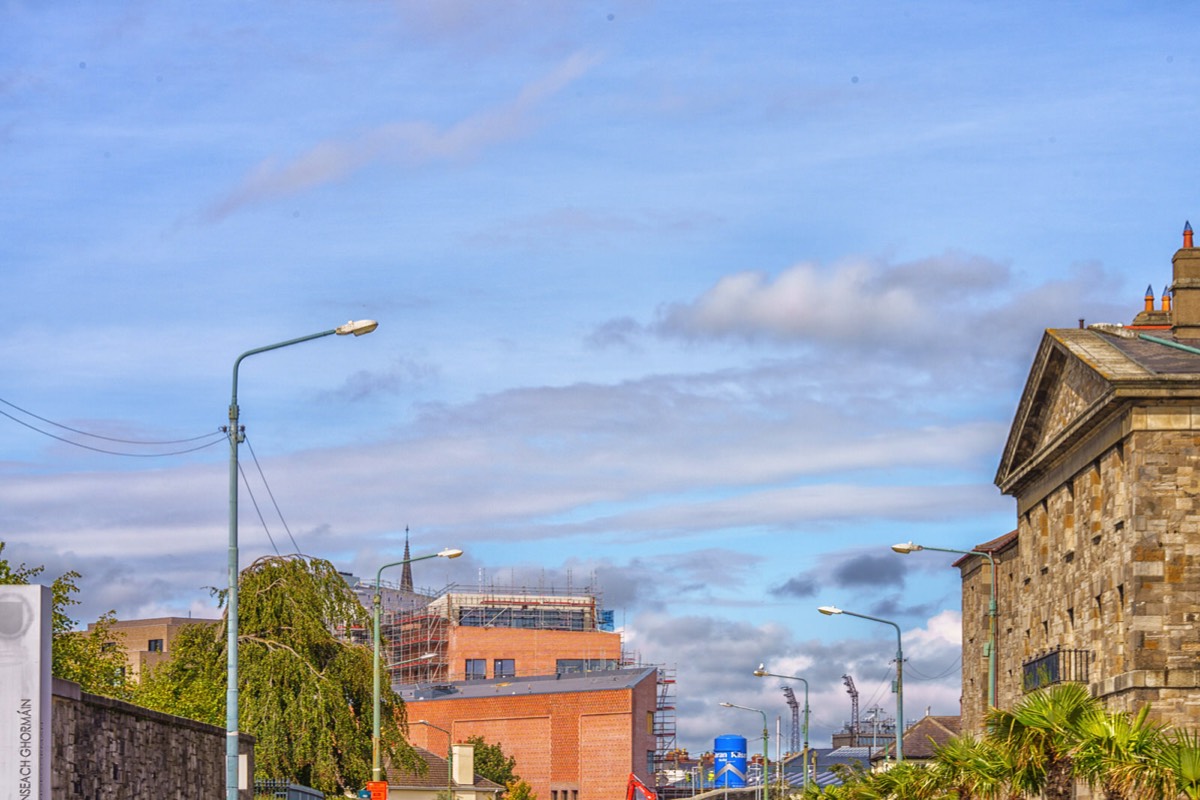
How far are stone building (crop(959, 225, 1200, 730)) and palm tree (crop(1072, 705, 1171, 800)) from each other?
11440 mm

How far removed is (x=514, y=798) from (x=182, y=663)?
68.2 metres

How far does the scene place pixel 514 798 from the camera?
119 m

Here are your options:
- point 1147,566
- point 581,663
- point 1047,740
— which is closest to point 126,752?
point 1047,740

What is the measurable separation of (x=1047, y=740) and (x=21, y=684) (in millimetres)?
16490

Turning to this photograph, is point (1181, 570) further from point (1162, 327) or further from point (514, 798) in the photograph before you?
point (514, 798)

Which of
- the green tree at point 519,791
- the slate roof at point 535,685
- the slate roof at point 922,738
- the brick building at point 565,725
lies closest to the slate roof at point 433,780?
the green tree at point 519,791

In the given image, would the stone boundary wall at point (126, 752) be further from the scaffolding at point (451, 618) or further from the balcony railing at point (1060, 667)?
the scaffolding at point (451, 618)

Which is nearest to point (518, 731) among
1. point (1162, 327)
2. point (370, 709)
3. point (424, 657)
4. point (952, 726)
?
point (424, 657)

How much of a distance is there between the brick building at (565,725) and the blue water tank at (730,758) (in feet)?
336

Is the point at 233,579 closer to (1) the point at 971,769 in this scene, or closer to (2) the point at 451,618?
(1) the point at 971,769

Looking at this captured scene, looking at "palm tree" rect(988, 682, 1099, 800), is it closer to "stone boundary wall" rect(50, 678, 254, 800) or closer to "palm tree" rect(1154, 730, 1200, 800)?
"palm tree" rect(1154, 730, 1200, 800)

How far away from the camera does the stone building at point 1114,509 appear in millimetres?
38219

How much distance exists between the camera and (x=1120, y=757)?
2597 centimetres

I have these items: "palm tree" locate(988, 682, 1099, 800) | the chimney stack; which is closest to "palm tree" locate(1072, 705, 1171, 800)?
"palm tree" locate(988, 682, 1099, 800)
